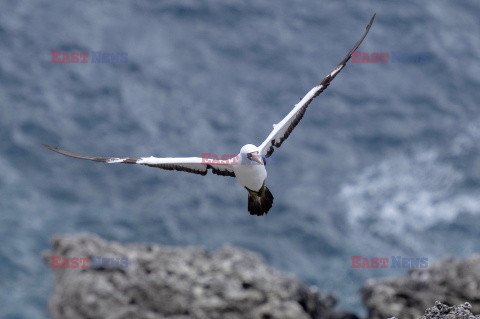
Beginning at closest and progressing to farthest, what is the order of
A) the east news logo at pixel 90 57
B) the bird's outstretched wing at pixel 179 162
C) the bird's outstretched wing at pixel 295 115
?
the bird's outstretched wing at pixel 179 162 < the bird's outstretched wing at pixel 295 115 < the east news logo at pixel 90 57

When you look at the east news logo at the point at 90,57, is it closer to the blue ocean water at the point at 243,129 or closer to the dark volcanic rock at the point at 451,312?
the blue ocean water at the point at 243,129

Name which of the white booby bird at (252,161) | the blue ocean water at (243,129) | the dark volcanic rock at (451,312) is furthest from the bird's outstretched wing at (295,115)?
the blue ocean water at (243,129)

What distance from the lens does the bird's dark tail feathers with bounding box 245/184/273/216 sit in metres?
16.4

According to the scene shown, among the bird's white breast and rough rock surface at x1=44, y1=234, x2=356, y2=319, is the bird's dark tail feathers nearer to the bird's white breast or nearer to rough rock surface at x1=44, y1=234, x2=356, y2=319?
the bird's white breast

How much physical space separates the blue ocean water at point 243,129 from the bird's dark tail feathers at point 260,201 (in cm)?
1608

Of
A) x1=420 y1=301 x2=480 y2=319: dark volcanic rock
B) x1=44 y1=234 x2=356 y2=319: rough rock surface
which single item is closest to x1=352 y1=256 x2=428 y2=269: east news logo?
x1=44 y1=234 x2=356 y2=319: rough rock surface

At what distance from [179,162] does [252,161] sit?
5.51 ft

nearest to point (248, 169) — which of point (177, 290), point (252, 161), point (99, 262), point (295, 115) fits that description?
point (252, 161)

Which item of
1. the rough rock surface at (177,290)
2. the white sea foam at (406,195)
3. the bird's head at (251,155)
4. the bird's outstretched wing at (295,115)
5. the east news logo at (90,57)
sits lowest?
the rough rock surface at (177,290)

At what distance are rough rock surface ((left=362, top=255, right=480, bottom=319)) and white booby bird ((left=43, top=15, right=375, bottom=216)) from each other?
490 cm

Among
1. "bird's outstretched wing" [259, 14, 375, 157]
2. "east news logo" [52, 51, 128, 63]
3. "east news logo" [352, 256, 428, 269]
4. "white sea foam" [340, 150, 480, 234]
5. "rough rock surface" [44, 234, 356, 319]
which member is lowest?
"rough rock surface" [44, 234, 356, 319]

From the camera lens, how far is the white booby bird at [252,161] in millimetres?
15281

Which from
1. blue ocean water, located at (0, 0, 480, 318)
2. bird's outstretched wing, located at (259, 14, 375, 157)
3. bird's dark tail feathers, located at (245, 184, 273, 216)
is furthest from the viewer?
blue ocean water, located at (0, 0, 480, 318)

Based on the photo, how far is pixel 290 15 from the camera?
4347 cm
